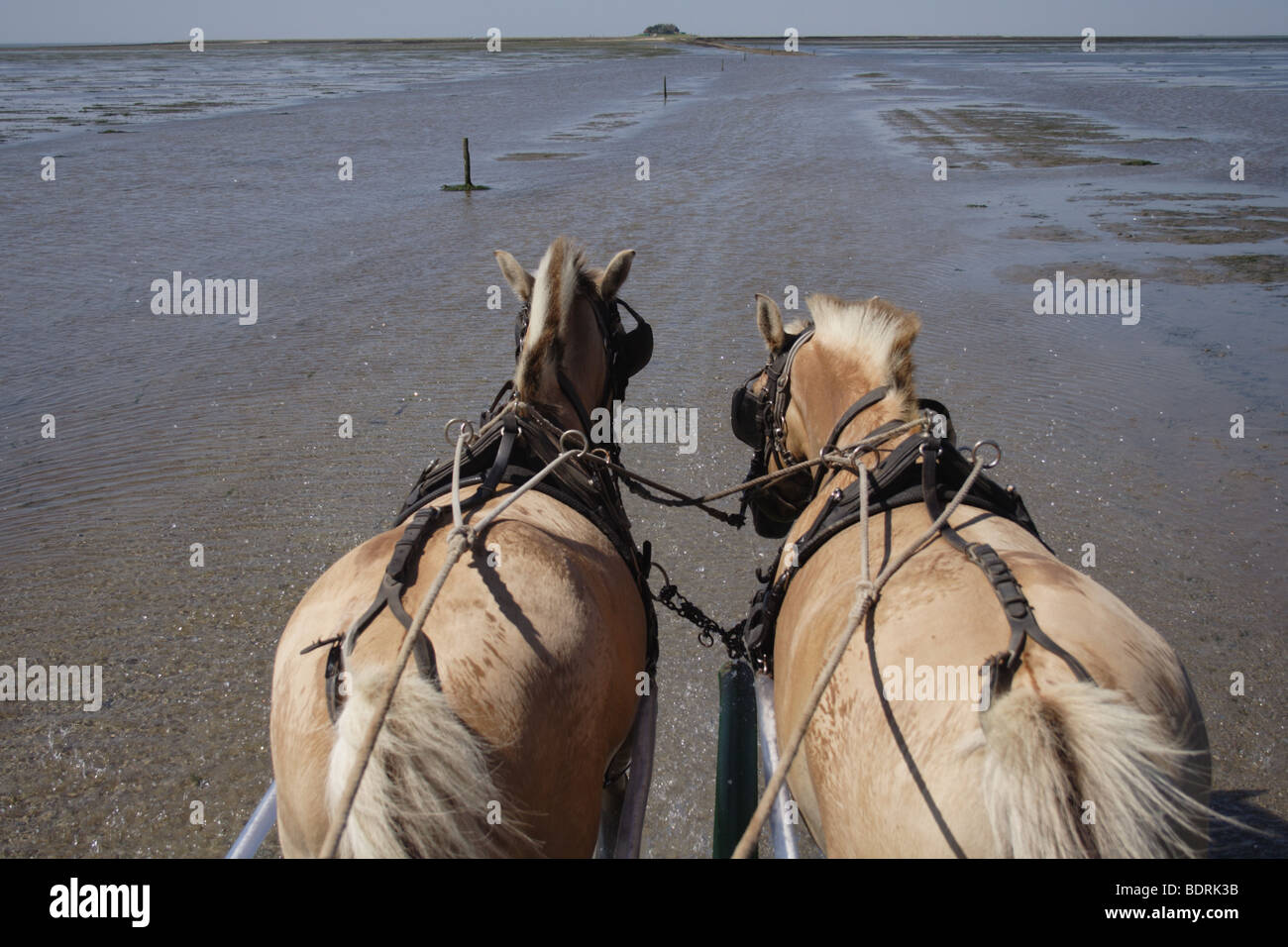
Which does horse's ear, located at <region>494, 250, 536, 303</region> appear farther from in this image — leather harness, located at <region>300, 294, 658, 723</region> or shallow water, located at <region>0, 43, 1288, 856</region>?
shallow water, located at <region>0, 43, 1288, 856</region>

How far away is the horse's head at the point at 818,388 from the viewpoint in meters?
2.88

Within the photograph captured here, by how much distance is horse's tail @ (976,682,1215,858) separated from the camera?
55.2 inches

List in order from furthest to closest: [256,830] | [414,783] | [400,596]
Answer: [256,830] → [400,596] → [414,783]

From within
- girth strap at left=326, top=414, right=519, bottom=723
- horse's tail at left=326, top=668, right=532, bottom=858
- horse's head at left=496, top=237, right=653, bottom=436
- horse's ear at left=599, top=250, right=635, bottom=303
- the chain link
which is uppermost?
horse's ear at left=599, top=250, right=635, bottom=303

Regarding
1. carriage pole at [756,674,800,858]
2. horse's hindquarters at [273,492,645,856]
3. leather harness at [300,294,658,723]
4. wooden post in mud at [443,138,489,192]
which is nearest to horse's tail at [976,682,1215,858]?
carriage pole at [756,674,800,858]

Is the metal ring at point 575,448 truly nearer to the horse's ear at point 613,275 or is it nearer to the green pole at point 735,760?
the horse's ear at point 613,275

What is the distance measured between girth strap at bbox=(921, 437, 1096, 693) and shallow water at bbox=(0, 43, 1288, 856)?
2.07 meters

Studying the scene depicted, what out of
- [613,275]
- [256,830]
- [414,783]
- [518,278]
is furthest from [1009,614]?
[518,278]

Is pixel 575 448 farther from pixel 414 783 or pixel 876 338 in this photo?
pixel 414 783

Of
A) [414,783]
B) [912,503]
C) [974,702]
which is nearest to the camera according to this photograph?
[414,783]

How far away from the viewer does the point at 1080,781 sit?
1.43m

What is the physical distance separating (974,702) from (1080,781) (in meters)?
0.25

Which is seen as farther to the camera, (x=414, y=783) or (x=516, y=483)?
(x=516, y=483)

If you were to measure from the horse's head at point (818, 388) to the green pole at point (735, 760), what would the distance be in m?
0.81
